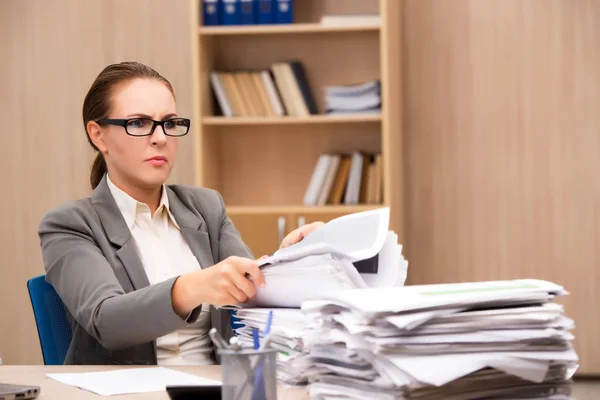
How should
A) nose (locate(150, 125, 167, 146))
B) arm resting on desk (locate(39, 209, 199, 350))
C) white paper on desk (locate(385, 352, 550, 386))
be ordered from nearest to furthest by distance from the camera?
white paper on desk (locate(385, 352, 550, 386))
arm resting on desk (locate(39, 209, 199, 350))
nose (locate(150, 125, 167, 146))

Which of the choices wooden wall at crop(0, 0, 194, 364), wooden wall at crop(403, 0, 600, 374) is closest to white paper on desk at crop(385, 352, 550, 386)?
wooden wall at crop(403, 0, 600, 374)

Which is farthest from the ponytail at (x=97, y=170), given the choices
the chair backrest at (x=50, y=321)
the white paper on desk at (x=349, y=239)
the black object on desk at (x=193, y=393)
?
the black object on desk at (x=193, y=393)

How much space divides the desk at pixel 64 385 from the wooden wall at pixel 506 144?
3314 mm

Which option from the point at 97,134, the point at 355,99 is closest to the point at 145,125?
the point at 97,134

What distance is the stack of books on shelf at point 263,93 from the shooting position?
4.56m

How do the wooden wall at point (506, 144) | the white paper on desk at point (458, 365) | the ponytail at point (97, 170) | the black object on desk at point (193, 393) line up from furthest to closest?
the wooden wall at point (506, 144)
the ponytail at point (97, 170)
the black object on desk at point (193, 393)
the white paper on desk at point (458, 365)

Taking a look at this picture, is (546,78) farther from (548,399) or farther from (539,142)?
(548,399)

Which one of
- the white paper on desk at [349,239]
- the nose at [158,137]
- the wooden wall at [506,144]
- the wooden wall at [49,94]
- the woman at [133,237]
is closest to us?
the white paper on desk at [349,239]

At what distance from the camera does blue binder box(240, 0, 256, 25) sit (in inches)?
177

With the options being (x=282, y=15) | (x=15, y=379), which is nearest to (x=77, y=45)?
(x=282, y=15)

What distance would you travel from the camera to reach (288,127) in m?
4.89

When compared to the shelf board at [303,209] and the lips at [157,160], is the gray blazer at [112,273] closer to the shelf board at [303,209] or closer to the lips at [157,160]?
the lips at [157,160]

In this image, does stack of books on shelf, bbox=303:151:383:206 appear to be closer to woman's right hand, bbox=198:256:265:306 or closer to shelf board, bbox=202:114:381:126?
shelf board, bbox=202:114:381:126

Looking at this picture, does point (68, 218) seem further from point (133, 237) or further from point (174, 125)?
point (174, 125)
